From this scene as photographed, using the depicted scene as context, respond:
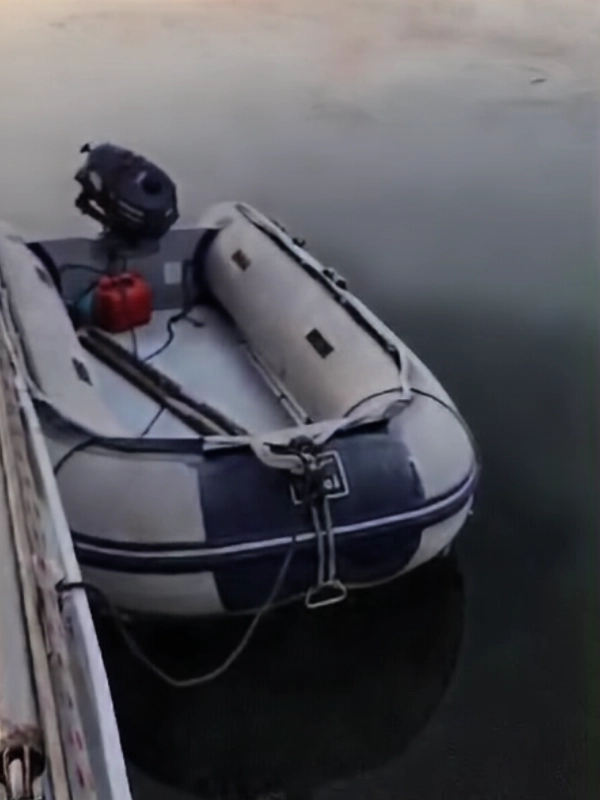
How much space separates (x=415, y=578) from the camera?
1575mm

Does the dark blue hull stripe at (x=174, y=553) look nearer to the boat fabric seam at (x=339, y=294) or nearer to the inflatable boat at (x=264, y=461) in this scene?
the inflatable boat at (x=264, y=461)

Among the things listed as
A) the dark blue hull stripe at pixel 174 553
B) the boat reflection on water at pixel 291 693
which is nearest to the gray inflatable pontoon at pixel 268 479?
the dark blue hull stripe at pixel 174 553

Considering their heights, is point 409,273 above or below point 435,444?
below

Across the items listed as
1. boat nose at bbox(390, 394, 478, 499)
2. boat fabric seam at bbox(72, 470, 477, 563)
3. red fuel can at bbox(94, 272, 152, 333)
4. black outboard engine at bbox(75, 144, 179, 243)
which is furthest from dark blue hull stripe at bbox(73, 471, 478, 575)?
black outboard engine at bbox(75, 144, 179, 243)

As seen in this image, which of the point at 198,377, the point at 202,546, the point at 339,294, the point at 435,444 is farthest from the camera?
the point at 198,377

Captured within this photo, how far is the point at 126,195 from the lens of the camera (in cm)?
221

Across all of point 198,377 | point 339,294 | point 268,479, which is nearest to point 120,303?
point 198,377

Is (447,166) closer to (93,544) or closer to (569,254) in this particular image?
(569,254)

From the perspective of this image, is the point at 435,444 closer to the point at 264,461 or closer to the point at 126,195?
the point at 264,461

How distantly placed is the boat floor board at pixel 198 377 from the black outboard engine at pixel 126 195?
18cm

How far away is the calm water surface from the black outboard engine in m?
0.10

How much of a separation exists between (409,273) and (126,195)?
0.71 metres

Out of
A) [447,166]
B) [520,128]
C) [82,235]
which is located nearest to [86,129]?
[82,235]

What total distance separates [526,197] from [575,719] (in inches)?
67.2
